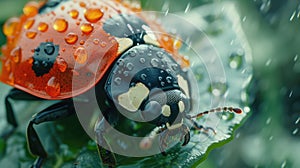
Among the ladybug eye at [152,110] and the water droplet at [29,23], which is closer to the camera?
the ladybug eye at [152,110]

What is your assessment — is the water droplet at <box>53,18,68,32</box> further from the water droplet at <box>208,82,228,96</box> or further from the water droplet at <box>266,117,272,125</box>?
the water droplet at <box>266,117,272,125</box>

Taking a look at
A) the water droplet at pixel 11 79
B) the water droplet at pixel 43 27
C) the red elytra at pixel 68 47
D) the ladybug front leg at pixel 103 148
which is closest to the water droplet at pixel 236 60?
the red elytra at pixel 68 47

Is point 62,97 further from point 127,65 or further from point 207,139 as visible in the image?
point 207,139

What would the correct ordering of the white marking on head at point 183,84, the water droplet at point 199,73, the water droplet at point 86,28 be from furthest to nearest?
the water droplet at point 199,73, the water droplet at point 86,28, the white marking on head at point 183,84

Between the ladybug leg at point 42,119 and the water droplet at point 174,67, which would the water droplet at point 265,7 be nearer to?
the water droplet at point 174,67

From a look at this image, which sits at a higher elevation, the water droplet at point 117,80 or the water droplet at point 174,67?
the water droplet at point 174,67

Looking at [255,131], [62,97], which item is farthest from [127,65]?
[255,131]

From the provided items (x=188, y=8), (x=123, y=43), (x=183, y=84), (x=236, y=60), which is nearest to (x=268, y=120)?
(x=236, y=60)
